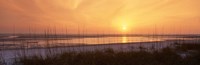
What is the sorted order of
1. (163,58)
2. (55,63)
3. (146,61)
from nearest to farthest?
(55,63) → (146,61) → (163,58)

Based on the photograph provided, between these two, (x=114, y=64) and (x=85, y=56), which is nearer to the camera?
(x=114, y=64)

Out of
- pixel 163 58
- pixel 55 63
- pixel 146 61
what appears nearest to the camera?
pixel 55 63

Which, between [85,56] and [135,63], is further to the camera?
[85,56]

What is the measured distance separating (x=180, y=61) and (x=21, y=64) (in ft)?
23.8

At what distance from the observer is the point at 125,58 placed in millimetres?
13227

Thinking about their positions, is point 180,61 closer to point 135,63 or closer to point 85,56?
point 135,63

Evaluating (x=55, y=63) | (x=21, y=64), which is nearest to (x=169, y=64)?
(x=55, y=63)

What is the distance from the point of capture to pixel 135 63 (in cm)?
1240

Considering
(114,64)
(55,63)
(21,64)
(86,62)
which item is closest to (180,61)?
(114,64)

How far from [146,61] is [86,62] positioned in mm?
2856

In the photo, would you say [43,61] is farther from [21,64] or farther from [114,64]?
[114,64]

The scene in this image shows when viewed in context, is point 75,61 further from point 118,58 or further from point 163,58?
point 163,58

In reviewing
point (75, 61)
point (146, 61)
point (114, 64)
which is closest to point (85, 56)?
point (75, 61)

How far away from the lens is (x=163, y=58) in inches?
542
